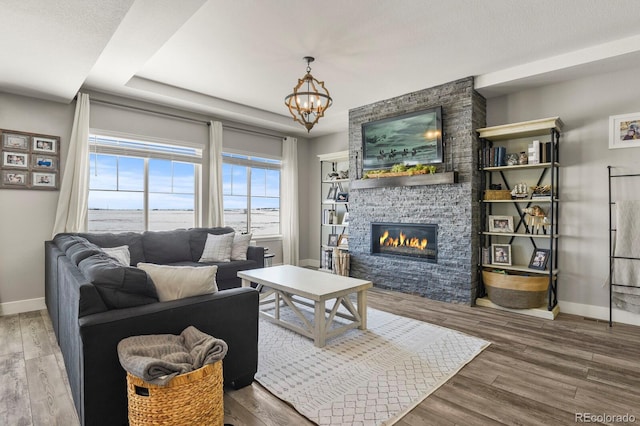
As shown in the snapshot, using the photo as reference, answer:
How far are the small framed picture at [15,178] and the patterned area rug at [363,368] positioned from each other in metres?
3.30

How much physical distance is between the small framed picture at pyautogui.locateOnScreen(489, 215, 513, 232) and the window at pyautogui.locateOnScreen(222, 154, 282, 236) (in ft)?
12.6

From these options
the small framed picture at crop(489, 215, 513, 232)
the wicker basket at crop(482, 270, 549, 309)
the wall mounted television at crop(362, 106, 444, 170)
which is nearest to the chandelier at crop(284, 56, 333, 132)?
the wall mounted television at crop(362, 106, 444, 170)

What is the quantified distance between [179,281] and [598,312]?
4328 millimetres

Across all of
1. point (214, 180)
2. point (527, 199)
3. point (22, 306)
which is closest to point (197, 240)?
point (214, 180)

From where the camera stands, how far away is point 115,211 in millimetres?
4699

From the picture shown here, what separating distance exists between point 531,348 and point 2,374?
413 cm

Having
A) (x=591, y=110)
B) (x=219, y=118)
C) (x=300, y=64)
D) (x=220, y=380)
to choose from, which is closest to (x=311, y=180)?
(x=219, y=118)

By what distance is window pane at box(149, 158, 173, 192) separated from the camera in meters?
5.01

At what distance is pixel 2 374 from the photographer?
2449 mm

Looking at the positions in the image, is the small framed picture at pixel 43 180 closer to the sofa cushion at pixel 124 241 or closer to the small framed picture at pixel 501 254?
the sofa cushion at pixel 124 241

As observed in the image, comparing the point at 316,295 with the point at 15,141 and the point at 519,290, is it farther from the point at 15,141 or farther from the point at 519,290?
the point at 15,141

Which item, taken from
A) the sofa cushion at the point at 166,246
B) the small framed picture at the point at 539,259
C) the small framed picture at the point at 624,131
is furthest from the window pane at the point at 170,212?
the small framed picture at the point at 624,131

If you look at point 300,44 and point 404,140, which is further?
point 404,140

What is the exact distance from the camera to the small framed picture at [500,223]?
4.18 meters
